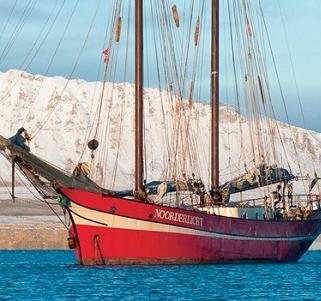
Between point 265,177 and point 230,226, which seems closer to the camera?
point 230,226

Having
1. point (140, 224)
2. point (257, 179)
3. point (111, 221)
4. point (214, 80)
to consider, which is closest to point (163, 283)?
point (140, 224)

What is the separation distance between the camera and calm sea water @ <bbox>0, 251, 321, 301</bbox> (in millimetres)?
55438

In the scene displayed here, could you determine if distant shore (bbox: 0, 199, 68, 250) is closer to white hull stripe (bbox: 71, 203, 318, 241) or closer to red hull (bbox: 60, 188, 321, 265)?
→ red hull (bbox: 60, 188, 321, 265)

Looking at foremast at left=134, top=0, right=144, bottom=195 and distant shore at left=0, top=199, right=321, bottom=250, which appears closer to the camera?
foremast at left=134, top=0, right=144, bottom=195

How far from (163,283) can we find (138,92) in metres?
16.6

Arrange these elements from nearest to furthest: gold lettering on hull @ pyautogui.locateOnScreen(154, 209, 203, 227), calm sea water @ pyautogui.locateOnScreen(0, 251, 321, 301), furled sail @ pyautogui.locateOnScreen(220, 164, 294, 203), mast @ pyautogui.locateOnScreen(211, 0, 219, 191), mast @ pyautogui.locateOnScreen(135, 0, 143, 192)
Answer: calm sea water @ pyautogui.locateOnScreen(0, 251, 321, 301) → gold lettering on hull @ pyautogui.locateOnScreen(154, 209, 203, 227) → mast @ pyautogui.locateOnScreen(135, 0, 143, 192) → mast @ pyautogui.locateOnScreen(211, 0, 219, 191) → furled sail @ pyautogui.locateOnScreen(220, 164, 294, 203)

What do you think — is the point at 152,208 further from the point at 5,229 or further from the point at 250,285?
the point at 5,229

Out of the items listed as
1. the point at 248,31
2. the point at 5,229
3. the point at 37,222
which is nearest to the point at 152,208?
the point at 248,31

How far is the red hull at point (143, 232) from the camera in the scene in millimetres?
70125

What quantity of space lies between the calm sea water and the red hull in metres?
1.01

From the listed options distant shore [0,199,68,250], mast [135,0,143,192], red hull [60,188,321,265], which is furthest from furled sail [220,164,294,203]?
distant shore [0,199,68,250]

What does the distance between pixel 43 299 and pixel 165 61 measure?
30.6m

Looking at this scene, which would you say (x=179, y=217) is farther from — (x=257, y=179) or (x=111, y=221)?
(x=257, y=179)

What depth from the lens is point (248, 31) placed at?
8656cm
